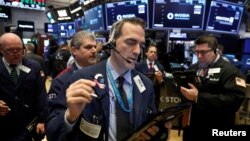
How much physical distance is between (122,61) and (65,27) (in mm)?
11158

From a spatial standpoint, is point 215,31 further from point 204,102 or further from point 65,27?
point 65,27

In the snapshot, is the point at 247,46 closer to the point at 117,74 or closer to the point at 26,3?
the point at 117,74

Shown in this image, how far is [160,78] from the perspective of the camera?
4.73 meters

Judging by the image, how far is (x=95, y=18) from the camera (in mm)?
6879

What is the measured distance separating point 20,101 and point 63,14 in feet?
32.4

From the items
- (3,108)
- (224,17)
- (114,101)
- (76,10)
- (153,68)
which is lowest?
(153,68)

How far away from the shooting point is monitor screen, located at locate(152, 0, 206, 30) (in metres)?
5.01

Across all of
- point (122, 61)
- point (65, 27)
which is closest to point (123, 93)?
point (122, 61)

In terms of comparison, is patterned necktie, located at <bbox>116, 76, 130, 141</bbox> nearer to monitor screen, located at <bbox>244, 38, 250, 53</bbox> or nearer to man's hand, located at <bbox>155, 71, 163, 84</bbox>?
man's hand, located at <bbox>155, 71, 163, 84</bbox>

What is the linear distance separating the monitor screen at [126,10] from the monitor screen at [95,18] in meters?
0.31

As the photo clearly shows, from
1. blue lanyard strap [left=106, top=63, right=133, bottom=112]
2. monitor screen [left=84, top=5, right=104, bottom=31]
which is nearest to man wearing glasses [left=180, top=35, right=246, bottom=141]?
blue lanyard strap [left=106, top=63, right=133, bottom=112]

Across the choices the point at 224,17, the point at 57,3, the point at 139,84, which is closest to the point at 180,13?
the point at 224,17

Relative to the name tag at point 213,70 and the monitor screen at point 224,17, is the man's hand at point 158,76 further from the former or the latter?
the name tag at point 213,70

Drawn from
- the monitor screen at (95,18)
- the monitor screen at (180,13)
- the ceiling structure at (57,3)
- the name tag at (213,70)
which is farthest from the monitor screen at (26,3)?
the name tag at (213,70)
